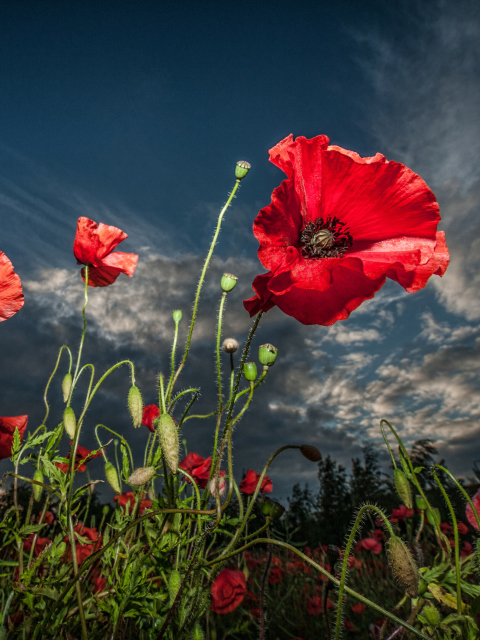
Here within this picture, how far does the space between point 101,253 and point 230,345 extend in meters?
0.86

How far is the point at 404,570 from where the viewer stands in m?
0.83

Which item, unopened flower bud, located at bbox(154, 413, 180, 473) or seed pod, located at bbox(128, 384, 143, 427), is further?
seed pod, located at bbox(128, 384, 143, 427)

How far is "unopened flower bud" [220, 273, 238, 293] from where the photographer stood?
120 cm

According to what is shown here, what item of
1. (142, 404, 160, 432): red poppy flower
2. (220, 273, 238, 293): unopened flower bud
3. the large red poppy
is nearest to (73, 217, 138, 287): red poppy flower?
the large red poppy

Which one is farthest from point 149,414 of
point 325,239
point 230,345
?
point 325,239

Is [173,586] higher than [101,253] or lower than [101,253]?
lower

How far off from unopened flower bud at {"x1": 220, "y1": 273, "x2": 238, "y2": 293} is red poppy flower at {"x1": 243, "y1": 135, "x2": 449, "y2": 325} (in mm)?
192

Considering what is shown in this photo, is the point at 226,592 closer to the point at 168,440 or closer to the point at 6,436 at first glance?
the point at 6,436

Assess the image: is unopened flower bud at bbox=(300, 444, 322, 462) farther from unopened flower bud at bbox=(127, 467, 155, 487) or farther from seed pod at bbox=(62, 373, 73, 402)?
seed pod at bbox=(62, 373, 73, 402)

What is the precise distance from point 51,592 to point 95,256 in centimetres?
120

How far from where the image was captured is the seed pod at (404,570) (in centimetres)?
83

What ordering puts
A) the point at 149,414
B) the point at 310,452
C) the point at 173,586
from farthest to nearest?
the point at 149,414, the point at 310,452, the point at 173,586

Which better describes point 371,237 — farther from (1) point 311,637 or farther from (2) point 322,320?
(1) point 311,637

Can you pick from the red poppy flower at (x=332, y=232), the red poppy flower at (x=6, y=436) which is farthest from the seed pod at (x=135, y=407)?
the red poppy flower at (x=6, y=436)
